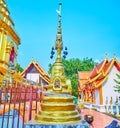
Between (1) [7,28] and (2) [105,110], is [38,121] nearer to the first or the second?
(2) [105,110]

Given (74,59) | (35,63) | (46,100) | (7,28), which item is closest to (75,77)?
(74,59)

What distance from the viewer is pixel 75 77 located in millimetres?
36344

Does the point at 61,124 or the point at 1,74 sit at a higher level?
the point at 1,74

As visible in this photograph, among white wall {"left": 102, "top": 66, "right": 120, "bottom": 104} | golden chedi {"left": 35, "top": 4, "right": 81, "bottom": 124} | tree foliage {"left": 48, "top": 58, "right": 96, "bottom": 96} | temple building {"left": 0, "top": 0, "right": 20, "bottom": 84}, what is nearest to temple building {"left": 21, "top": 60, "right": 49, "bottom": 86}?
temple building {"left": 0, "top": 0, "right": 20, "bottom": 84}

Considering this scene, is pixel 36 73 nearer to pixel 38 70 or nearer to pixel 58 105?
pixel 38 70

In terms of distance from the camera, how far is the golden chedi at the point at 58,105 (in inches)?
173

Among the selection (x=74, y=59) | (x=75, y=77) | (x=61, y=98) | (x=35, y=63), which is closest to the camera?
(x=61, y=98)

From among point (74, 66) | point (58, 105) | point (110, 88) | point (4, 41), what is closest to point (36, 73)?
point (4, 41)

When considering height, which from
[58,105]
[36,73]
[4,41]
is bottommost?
[58,105]

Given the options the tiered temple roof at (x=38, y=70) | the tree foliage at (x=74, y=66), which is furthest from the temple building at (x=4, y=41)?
the tree foliage at (x=74, y=66)

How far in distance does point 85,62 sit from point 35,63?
19419 millimetres

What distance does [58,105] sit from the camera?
4543 millimetres

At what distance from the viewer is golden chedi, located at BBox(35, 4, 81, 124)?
4.39m

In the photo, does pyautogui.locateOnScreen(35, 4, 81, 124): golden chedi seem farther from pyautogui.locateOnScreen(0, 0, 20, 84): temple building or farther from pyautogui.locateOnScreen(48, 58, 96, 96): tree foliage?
pyautogui.locateOnScreen(48, 58, 96, 96): tree foliage
